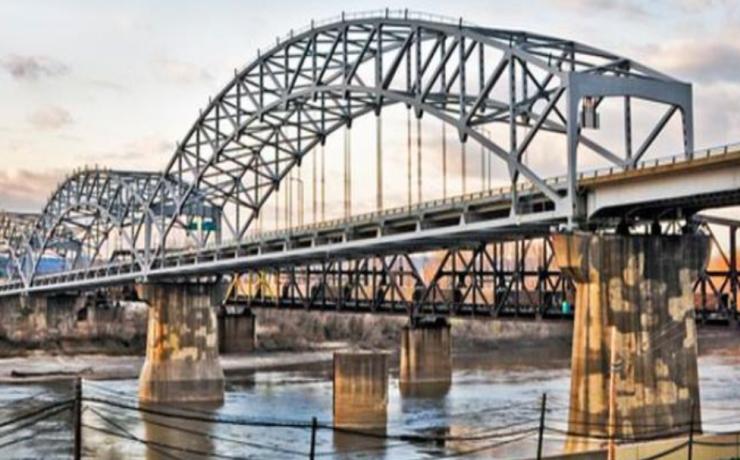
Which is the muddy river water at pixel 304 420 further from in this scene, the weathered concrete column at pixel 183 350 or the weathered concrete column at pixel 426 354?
the weathered concrete column at pixel 183 350

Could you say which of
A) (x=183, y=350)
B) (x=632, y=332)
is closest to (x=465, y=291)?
(x=183, y=350)

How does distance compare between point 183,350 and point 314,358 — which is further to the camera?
point 314,358

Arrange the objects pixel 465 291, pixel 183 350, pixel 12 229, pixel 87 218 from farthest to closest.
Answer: pixel 12 229 < pixel 87 218 < pixel 465 291 < pixel 183 350

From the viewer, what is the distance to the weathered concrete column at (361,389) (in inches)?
2450

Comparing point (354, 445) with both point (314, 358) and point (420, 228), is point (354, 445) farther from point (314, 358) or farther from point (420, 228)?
point (314, 358)

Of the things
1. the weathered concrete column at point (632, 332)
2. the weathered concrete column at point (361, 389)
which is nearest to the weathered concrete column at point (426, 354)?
the weathered concrete column at point (361, 389)

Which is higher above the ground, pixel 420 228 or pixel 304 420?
pixel 420 228

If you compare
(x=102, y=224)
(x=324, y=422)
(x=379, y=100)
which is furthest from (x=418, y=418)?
(x=102, y=224)

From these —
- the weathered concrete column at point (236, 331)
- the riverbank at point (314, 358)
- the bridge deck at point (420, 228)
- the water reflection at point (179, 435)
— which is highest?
the bridge deck at point (420, 228)

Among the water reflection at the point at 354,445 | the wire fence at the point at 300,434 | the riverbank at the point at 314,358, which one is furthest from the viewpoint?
the riverbank at the point at 314,358

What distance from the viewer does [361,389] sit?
6272 centimetres

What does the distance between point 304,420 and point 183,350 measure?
19839 millimetres

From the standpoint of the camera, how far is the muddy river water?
50.7 m

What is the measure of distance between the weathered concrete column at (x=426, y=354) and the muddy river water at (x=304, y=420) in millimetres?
1640
